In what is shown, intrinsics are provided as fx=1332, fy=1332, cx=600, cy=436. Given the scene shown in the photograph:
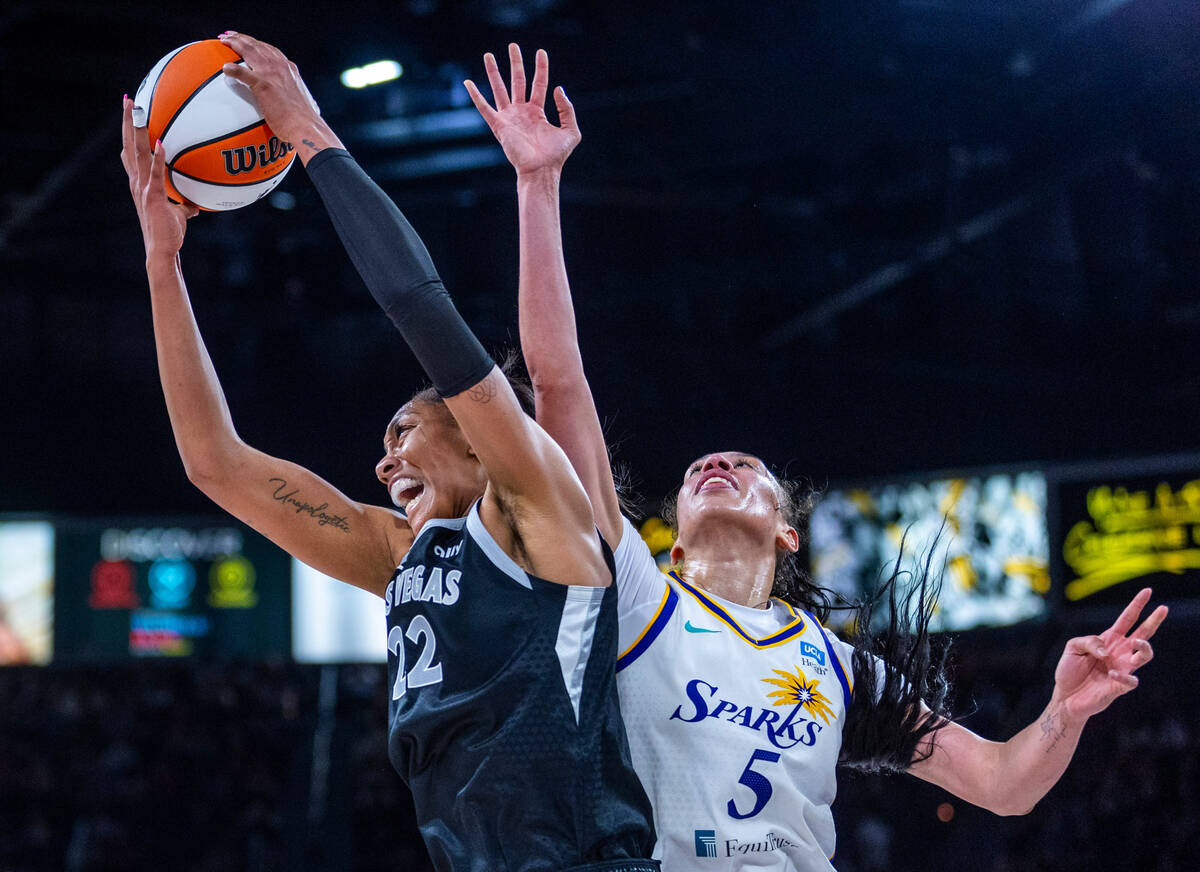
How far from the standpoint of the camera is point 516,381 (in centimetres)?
279

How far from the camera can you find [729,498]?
9.58 ft

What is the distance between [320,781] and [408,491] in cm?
881

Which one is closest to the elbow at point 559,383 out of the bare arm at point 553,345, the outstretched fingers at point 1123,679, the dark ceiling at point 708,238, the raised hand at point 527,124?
the bare arm at point 553,345

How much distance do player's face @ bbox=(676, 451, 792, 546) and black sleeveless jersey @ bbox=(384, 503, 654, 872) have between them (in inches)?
29.4

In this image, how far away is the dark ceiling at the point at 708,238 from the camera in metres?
6.31

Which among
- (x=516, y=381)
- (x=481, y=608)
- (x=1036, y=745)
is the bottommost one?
(x=1036, y=745)

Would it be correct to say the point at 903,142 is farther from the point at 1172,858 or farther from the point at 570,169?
the point at 1172,858

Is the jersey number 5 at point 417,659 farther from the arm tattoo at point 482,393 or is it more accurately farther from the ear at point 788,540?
the ear at point 788,540

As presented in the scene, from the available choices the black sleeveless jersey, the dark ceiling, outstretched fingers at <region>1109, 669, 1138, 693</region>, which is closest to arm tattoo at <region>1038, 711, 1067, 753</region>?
outstretched fingers at <region>1109, 669, 1138, 693</region>

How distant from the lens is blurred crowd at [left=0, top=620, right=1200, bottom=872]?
30.5 ft

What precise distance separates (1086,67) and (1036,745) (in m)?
4.68

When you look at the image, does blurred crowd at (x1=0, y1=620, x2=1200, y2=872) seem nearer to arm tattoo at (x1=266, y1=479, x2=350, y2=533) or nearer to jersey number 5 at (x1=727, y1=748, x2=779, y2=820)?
jersey number 5 at (x1=727, y1=748, x2=779, y2=820)

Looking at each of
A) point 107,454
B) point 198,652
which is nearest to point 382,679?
point 198,652

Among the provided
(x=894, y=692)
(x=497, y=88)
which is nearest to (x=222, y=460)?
(x=497, y=88)
